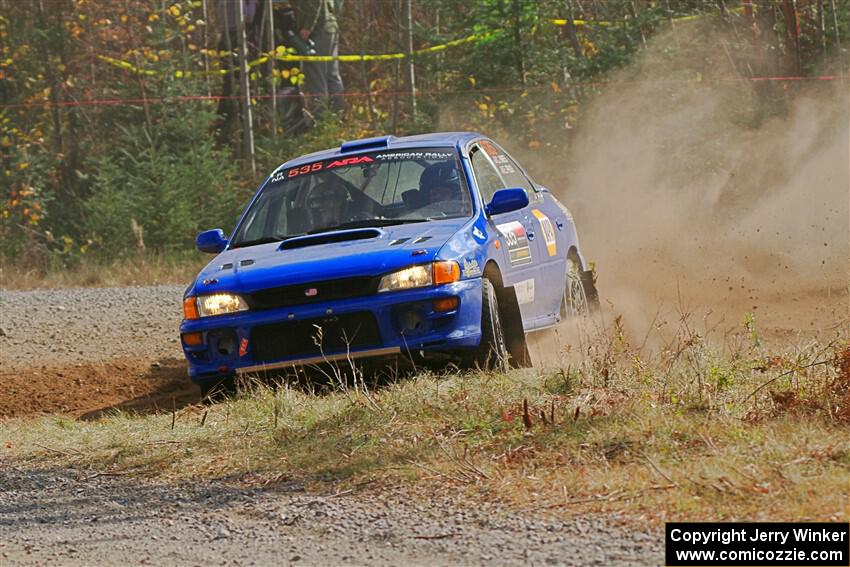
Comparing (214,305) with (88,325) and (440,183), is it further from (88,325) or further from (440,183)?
(88,325)

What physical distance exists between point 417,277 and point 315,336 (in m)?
0.71

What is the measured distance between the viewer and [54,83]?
26.3m

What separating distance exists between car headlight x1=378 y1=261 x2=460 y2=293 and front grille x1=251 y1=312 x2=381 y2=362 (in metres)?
0.22

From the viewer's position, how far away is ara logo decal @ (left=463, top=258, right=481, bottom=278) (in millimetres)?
8641

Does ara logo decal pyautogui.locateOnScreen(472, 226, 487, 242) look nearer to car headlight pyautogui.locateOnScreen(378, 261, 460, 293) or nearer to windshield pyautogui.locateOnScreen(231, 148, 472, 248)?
windshield pyautogui.locateOnScreen(231, 148, 472, 248)

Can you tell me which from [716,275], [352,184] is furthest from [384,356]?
[716,275]

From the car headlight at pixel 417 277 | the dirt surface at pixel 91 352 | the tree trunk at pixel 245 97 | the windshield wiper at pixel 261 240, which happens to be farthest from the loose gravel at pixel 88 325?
the tree trunk at pixel 245 97

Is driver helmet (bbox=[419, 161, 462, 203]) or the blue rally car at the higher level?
driver helmet (bbox=[419, 161, 462, 203])

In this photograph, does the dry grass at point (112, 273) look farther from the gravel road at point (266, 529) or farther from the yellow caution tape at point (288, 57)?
the gravel road at point (266, 529)

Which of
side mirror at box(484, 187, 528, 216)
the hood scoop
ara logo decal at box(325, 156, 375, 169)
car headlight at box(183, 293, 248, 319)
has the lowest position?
car headlight at box(183, 293, 248, 319)

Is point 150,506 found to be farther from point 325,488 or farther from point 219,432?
point 219,432

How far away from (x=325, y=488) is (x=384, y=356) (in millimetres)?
2098

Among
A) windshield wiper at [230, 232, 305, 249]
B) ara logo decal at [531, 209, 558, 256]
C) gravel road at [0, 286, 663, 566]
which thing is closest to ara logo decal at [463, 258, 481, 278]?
windshield wiper at [230, 232, 305, 249]

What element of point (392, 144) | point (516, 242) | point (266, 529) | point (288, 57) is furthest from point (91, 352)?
point (288, 57)
